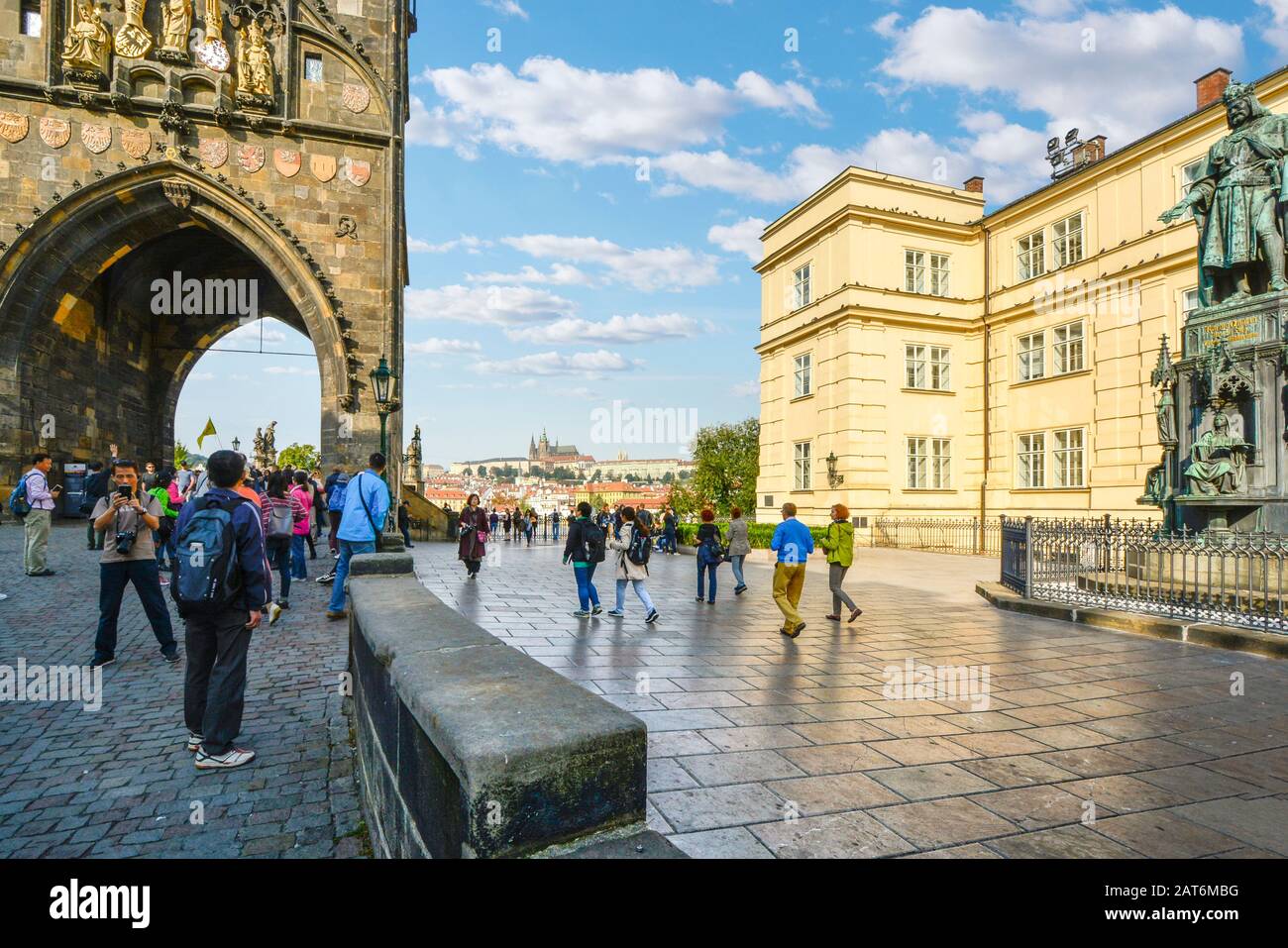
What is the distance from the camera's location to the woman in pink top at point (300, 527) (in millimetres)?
11705

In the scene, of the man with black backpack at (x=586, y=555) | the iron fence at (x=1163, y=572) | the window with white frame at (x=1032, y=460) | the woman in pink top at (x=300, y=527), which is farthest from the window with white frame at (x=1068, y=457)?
the woman in pink top at (x=300, y=527)

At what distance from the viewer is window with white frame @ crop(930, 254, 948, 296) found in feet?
90.6

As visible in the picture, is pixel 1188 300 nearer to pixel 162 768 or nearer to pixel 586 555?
pixel 586 555

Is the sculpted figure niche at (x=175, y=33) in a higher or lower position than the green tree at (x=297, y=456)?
higher

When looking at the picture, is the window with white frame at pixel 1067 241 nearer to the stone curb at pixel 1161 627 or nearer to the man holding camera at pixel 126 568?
the stone curb at pixel 1161 627

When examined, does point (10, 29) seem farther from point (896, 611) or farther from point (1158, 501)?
point (1158, 501)

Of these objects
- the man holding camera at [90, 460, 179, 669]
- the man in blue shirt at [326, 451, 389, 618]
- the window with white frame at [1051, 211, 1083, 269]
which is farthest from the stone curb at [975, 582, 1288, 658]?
the window with white frame at [1051, 211, 1083, 269]

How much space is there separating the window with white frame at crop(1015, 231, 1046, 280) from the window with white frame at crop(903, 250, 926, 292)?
3256 mm

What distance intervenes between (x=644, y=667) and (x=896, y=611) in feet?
18.4

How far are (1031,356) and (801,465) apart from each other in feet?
30.1

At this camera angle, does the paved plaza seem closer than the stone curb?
Yes

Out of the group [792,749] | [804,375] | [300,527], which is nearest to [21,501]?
[300,527]

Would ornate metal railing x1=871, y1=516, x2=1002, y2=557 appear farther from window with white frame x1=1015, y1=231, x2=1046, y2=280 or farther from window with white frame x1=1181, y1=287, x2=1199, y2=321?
window with white frame x1=1015, y1=231, x2=1046, y2=280

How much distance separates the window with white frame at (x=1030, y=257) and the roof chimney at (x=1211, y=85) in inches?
218
